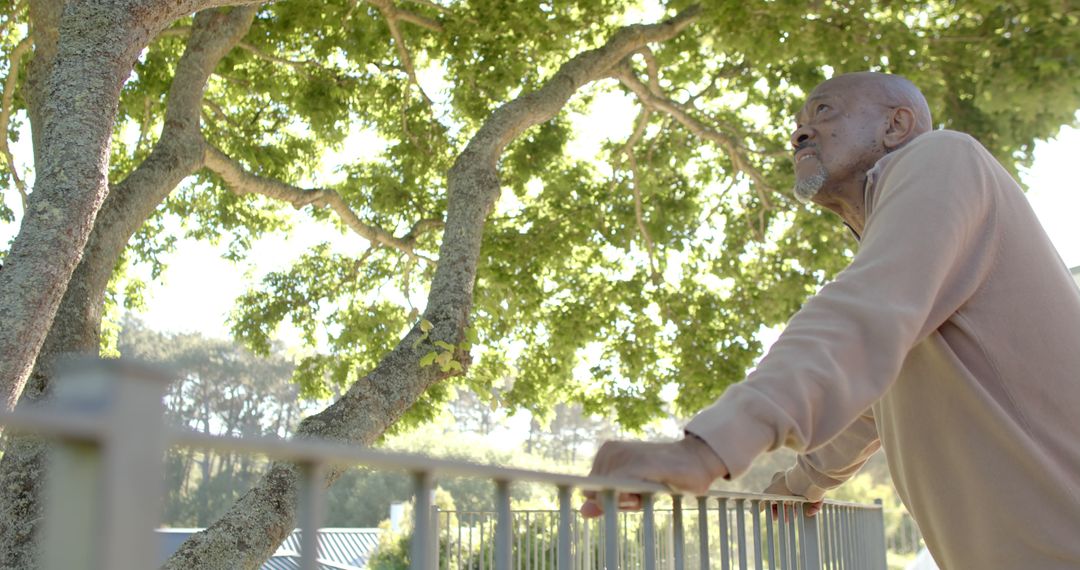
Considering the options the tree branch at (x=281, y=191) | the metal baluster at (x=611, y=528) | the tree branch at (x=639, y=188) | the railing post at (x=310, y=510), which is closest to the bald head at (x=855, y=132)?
the metal baluster at (x=611, y=528)

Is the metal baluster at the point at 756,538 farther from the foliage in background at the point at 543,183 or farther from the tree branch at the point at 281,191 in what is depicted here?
the foliage in background at the point at 543,183

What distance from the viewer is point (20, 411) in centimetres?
57

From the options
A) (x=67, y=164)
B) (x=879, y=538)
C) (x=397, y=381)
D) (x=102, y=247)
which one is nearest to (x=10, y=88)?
(x=102, y=247)

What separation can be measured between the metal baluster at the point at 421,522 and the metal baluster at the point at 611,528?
380 millimetres

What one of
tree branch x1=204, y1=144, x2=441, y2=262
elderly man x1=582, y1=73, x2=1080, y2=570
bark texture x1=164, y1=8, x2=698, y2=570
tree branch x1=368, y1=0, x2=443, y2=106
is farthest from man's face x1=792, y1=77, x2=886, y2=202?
tree branch x1=368, y1=0, x2=443, y2=106

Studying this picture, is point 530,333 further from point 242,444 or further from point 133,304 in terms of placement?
point 242,444

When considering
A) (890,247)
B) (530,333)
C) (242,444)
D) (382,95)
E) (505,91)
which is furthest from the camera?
(530,333)

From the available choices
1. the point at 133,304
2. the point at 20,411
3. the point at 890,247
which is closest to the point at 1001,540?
the point at 890,247

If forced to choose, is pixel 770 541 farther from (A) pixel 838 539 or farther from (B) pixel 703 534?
(A) pixel 838 539

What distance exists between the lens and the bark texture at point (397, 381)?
4.13 meters

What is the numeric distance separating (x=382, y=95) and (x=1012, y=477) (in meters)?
9.48

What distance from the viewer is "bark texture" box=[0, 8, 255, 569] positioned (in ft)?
14.1

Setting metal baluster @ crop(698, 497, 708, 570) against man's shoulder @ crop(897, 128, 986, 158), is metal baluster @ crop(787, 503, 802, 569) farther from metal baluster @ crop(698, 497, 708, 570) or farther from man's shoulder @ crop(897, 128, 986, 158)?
man's shoulder @ crop(897, 128, 986, 158)

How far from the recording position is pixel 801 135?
223 centimetres
